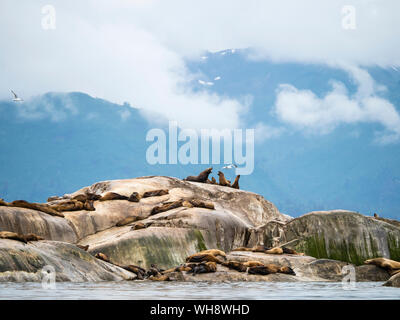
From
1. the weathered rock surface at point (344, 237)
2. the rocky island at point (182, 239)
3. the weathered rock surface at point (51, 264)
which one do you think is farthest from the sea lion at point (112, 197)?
the weathered rock surface at point (51, 264)

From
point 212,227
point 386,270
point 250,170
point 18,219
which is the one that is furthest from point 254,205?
point 250,170

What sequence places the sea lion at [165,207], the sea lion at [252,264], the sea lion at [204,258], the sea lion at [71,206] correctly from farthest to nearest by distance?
the sea lion at [165,207] < the sea lion at [71,206] < the sea lion at [204,258] < the sea lion at [252,264]

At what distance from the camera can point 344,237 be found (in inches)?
816

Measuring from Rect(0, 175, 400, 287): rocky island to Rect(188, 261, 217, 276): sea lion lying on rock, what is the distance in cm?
3

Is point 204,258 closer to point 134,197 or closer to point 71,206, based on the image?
point 71,206

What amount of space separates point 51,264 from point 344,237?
10.7 meters

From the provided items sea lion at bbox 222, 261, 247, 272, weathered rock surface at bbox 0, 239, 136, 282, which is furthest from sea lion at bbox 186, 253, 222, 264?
weathered rock surface at bbox 0, 239, 136, 282

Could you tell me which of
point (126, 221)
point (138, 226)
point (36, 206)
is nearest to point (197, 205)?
point (126, 221)

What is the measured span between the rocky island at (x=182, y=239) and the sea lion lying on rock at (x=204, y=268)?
0.03 meters

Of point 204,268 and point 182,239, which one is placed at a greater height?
point 182,239

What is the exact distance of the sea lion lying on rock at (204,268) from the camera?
1598 cm

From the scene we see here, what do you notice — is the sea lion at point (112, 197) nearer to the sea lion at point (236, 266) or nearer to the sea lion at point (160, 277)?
the sea lion at point (160, 277)

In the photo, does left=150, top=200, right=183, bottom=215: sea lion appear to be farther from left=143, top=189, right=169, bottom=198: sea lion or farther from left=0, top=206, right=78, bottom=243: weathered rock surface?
left=0, top=206, right=78, bottom=243: weathered rock surface
